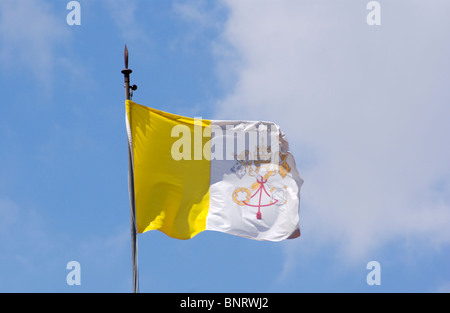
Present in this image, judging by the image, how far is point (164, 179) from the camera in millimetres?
25312

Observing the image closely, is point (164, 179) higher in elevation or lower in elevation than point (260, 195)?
higher

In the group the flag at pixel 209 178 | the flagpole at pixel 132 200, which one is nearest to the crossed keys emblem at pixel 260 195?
the flag at pixel 209 178

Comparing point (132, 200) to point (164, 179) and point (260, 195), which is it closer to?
point (164, 179)

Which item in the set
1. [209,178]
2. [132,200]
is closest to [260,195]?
[209,178]

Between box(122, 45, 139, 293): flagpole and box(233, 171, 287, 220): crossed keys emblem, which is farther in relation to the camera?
box(233, 171, 287, 220): crossed keys emblem

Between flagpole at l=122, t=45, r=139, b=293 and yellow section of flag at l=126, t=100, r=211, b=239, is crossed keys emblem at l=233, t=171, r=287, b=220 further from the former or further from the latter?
flagpole at l=122, t=45, r=139, b=293

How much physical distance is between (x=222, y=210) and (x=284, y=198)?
1.94m

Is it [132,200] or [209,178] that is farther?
[209,178]

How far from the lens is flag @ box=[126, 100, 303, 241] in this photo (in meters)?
25.0

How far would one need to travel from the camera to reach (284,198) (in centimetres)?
2633

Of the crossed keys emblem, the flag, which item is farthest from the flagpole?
the crossed keys emblem

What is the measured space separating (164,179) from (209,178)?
1.59 metres

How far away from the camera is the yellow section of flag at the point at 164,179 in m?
24.7

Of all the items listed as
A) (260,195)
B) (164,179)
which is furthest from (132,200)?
(260,195)
